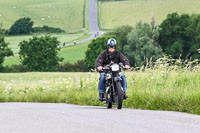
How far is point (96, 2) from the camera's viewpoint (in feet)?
528

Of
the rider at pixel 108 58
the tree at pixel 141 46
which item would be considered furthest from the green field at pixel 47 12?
the rider at pixel 108 58

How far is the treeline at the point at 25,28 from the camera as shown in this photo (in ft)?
447

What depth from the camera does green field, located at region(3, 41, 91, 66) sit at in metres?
103

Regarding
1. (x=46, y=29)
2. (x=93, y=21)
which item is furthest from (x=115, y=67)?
(x=93, y=21)

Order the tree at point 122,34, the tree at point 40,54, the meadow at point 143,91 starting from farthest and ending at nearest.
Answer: the tree at point 122,34, the tree at point 40,54, the meadow at point 143,91

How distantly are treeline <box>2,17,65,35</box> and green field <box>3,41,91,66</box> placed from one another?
894 inches

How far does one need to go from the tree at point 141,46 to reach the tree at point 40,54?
16.7m

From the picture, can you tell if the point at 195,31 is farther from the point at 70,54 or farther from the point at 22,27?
the point at 22,27

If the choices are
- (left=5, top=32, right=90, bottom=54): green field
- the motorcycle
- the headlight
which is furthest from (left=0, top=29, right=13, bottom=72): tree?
the headlight

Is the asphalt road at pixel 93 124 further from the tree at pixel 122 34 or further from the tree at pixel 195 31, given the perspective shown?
the tree at pixel 122 34

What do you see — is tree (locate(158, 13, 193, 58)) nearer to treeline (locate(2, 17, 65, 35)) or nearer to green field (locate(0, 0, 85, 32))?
green field (locate(0, 0, 85, 32))

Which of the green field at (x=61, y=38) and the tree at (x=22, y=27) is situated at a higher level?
the tree at (x=22, y=27)

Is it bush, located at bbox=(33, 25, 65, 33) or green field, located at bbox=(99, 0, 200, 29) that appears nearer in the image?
green field, located at bbox=(99, 0, 200, 29)

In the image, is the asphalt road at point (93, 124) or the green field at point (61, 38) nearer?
the asphalt road at point (93, 124)
